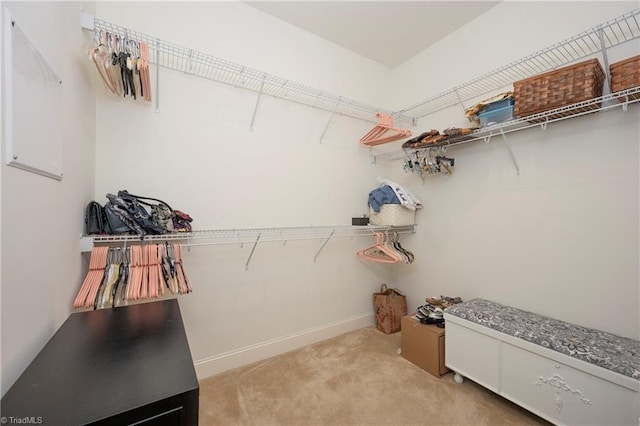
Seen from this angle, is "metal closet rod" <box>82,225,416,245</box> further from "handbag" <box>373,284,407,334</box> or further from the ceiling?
the ceiling

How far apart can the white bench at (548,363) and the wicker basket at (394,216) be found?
0.89 metres

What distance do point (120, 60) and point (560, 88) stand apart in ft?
7.99

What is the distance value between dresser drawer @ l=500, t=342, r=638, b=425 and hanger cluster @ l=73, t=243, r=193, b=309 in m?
1.99

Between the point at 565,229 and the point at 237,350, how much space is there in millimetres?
2490

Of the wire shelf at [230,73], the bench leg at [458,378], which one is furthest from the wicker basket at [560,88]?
the bench leg at [458,378]

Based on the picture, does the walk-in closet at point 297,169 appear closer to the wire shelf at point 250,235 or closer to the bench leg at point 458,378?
the wire shelf at point 250,235

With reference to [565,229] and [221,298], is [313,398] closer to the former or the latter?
[221,298]

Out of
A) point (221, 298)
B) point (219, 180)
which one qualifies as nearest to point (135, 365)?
point (221, 298)

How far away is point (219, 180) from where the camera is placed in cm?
194

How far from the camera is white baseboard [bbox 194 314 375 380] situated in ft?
6.25

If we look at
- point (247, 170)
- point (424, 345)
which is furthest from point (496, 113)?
point (247, 170)

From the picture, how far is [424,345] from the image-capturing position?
1.97 metres

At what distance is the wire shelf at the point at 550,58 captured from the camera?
1.46 meters

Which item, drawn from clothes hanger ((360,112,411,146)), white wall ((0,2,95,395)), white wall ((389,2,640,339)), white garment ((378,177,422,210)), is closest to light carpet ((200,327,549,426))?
white wall ((389,2,640,339))
